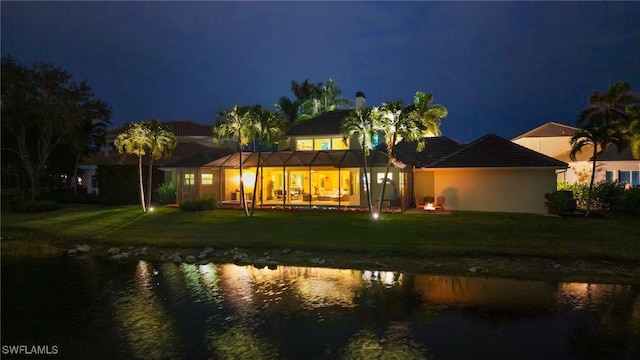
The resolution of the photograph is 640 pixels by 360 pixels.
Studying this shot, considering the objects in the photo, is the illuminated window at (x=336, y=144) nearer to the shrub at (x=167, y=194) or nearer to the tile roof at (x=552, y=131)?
the shrub at (x=167, y=194)

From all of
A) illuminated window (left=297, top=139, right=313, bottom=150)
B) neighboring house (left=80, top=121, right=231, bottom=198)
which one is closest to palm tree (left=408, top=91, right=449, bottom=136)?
illuminated window (left=297, top=139, right=313, bottom=150)

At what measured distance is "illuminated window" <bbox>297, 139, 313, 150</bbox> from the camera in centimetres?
3103

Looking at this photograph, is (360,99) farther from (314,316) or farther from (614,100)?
(314,316)

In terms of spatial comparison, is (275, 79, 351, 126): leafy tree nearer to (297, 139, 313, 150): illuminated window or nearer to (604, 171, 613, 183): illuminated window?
(297, 139, 313, 150): illuminated window

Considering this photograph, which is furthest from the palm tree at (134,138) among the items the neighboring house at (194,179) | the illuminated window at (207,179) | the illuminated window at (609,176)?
the illuminated window at (609,176)

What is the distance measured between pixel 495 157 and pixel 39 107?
29391 millimetres

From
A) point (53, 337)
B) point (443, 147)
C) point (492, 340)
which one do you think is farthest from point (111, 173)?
point (492, 340)

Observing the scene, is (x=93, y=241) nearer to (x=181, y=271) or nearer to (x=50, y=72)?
(x=181, y=271)

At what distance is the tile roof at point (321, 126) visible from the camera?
100.0 ft

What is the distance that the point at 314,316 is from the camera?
9453mm

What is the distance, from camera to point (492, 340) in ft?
26.5

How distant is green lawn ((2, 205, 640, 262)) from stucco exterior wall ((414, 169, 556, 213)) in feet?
5.89

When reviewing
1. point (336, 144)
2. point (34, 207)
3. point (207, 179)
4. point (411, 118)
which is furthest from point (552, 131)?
point (34, 207)

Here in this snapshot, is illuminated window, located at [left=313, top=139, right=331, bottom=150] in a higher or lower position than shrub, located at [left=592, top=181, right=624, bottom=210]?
higher
